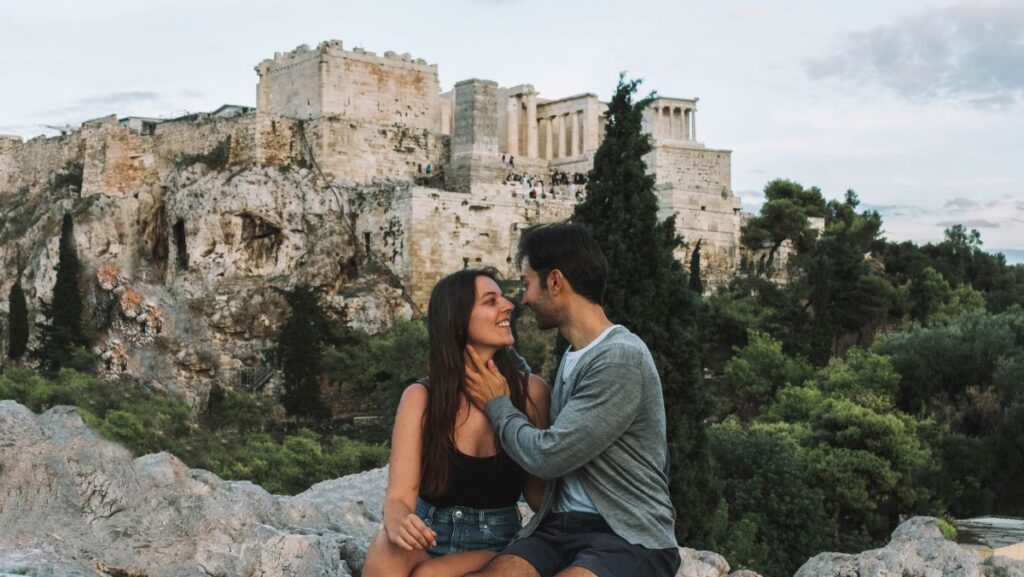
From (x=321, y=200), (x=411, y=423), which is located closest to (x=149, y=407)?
(x=321, y=200)

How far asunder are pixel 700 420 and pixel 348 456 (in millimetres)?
7090

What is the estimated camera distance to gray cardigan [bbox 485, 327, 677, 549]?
477cm

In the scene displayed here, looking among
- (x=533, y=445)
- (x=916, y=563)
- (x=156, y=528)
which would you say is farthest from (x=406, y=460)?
(x=916, y=563)

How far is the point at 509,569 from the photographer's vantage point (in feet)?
15.8

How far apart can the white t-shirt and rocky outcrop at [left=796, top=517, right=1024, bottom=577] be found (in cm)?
198

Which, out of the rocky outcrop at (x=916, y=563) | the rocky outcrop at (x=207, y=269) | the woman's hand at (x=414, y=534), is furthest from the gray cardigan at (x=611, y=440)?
the rocky outcrop at (x=207, y=269)

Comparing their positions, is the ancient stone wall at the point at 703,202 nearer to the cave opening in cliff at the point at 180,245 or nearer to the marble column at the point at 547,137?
the marble column at the point at 547,137

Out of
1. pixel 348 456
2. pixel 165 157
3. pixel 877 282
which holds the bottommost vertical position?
pixel 348 456

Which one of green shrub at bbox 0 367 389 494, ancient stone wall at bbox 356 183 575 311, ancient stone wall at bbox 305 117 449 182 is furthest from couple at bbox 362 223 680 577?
ancient stone wall at bbox 305 117 449 182

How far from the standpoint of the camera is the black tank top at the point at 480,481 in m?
5.13

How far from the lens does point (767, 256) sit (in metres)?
39.6

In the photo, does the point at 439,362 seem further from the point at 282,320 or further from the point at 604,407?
the point at 282,320

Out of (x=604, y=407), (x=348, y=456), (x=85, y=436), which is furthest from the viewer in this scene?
(x=348, y=456)

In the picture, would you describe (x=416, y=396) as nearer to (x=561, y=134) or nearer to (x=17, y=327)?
(x=17, y=327)
